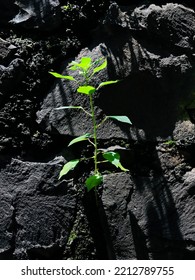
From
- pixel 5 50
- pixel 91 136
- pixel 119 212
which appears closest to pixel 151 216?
pixel 119 212

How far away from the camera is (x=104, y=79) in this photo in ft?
5.00

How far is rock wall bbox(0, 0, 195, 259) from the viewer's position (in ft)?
4.66

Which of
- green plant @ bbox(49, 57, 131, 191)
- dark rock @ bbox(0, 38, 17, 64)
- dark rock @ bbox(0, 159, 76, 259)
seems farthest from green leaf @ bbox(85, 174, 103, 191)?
dark rock @ bbox(0, 38, 17, 64)

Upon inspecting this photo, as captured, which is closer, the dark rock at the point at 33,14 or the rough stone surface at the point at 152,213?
the rough stone surface at the point at 152,213

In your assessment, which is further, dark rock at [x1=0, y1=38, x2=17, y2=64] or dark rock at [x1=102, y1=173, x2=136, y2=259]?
dark rock at [x1=0, y1=38, x2=17, y2=64]

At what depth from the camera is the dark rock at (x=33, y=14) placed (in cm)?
159

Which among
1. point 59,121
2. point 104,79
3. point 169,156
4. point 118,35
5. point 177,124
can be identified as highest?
point 118,35

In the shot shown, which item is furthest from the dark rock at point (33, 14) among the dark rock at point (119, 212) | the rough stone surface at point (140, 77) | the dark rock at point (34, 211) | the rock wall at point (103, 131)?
the dark rock at point (119, 212)

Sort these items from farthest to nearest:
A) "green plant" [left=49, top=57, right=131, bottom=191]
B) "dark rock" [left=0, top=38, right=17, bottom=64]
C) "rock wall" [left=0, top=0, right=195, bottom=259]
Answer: "dark rock" [left=0, top=38, right=17, bottom=64], "rock wall" [left=0, top=0, right=195, bottom=259], "green plant" [left=49, top=57, right=131, bottom=191]

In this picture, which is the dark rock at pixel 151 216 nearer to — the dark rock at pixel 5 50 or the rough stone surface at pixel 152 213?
the rough stone surface at pixel 152 213

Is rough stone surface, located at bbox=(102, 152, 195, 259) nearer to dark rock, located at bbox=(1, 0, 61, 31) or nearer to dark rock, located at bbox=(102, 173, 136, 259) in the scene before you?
dark rock, located at bbox=(102, 173, 136, 259)
